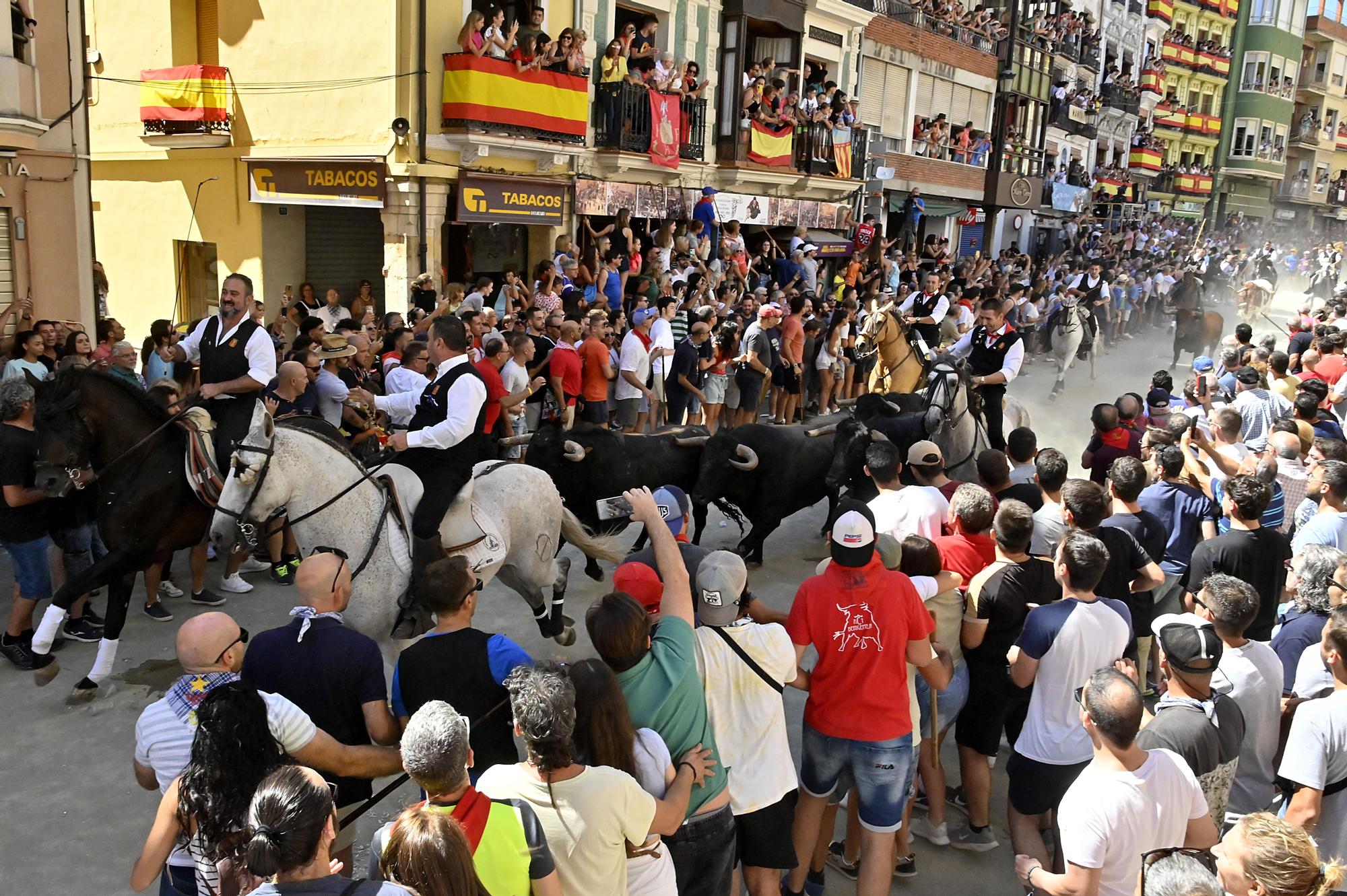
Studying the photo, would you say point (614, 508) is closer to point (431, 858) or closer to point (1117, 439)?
point (1117, 439)

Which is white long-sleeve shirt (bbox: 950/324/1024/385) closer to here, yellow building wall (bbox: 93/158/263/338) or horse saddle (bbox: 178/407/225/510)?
horse saddle (bbox: 178/407/225/510)

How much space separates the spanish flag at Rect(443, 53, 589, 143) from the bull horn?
342 inches

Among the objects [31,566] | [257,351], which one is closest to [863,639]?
[257,351]

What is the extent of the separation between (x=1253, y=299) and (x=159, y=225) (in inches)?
1046

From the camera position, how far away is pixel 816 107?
2234cm

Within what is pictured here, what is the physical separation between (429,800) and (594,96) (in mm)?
16180

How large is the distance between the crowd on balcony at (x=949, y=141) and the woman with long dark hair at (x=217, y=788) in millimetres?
28150

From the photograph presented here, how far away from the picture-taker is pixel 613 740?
10.5ft

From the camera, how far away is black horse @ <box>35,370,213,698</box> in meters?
6.16

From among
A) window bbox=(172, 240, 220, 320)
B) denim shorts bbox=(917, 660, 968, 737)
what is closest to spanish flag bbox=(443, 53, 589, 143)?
window bbox=(172, 240, 220, 320)

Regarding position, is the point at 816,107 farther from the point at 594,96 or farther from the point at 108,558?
the point at 108,558

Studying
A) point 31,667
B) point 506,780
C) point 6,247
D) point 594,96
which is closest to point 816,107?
point 594,96

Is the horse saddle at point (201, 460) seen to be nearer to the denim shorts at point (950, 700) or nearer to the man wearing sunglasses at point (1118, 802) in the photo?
the denim shorts at point (950, 700)

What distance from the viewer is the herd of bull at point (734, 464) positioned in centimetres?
817
